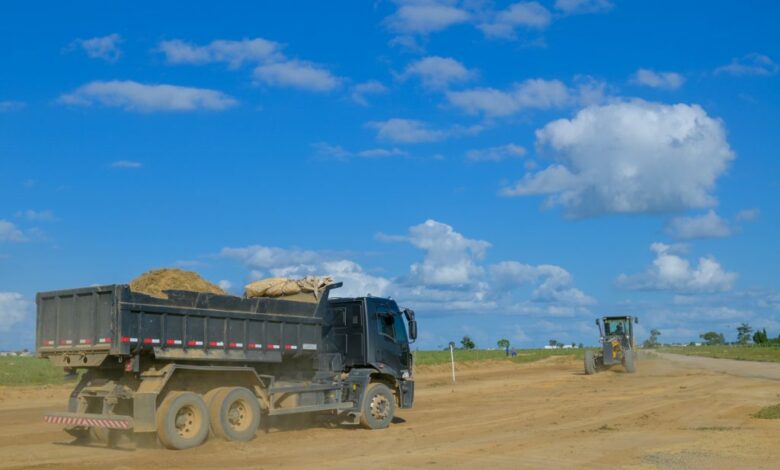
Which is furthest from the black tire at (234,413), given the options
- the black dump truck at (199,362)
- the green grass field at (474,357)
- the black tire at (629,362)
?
the green grass field at (474,357)

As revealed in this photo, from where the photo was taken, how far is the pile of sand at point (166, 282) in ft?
54.3

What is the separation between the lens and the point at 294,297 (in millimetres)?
19203

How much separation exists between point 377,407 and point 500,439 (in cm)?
343

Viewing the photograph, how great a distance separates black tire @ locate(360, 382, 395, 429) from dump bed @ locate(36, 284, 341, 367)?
2294 millimetres

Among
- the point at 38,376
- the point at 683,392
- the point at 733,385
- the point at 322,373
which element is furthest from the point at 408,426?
the point at 38,376

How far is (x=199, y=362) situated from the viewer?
1653cm

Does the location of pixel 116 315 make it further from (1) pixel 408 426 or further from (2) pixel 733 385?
(2) pixel 733 385

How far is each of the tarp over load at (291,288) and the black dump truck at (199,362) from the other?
0.19 m

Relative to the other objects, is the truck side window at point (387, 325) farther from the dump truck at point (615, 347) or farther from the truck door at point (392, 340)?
the dump truck at point (615, 347)

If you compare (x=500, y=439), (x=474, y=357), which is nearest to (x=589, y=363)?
(x=500, y=439)

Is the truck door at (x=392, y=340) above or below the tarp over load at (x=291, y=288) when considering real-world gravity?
below

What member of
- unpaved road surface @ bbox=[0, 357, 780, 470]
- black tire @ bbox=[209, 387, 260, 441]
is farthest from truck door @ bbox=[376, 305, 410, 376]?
black tire @ bbox=[209, 387, 260, 441]

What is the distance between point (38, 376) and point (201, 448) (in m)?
32.7

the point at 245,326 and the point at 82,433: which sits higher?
the point at 245,326
